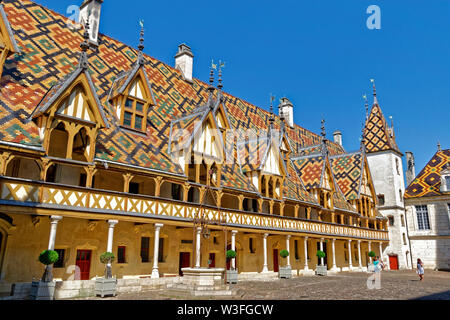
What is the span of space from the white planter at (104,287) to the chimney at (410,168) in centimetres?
4614

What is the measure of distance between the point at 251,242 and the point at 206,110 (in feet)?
32.7

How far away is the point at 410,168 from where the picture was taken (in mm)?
51812

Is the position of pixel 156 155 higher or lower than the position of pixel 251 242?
higher

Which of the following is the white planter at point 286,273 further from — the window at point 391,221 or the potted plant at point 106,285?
the window at point 391,221

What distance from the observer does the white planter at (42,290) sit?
43.2 ft

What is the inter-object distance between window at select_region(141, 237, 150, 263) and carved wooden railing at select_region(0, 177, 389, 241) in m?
2.27

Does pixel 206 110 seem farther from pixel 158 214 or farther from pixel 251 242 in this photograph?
pixel 251 242

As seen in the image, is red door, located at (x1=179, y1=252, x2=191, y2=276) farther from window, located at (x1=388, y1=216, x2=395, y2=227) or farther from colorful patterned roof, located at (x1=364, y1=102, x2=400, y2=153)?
colorful patterned roof, located at (x1=364, y1=102, x2=400, y2=153)

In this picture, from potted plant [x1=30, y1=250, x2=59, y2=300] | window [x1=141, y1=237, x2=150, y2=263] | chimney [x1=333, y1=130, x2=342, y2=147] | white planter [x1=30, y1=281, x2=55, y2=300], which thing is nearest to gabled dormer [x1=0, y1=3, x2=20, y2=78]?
potted plant [x1=30, y1=250, x2=59, y2=300]

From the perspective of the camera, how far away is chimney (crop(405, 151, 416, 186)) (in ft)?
167

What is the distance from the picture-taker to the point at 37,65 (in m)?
18.3

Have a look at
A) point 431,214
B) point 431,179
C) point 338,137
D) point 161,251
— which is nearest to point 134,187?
point 161,251

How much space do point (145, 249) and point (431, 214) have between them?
32937 millimetres

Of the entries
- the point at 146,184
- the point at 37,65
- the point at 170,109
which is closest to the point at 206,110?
the point at 170,109
